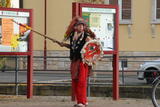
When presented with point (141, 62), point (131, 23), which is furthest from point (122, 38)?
point (141, 62)

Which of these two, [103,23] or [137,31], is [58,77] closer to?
[103,23]

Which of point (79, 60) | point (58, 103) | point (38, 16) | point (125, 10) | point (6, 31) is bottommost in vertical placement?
→ point (58, 103)

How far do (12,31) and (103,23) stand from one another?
6.02 ft

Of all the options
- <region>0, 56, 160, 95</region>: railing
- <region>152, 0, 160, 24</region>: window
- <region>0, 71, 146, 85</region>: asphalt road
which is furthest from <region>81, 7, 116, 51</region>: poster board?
<region>152, 0, 160, 24</region>: window

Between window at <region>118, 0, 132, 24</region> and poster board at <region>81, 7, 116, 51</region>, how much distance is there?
63.8 ft

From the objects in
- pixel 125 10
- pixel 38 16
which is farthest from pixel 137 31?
pixel 38 16

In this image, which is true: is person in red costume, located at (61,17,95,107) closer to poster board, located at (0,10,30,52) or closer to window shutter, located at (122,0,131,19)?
poster board, located at (0,10,30,52)

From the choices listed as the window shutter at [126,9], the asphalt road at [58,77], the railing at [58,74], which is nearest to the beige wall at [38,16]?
the window shutter at [126,9]

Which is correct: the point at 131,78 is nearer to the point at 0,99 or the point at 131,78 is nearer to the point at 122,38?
the point at 0,99

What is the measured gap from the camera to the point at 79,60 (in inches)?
369

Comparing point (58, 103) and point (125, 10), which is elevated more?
point (125, 10)

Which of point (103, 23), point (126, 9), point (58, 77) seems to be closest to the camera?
point (103, 23)

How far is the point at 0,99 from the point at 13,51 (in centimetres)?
110

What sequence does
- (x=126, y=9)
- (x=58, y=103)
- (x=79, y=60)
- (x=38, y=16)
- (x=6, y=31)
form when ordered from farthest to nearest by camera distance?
(x=38, y=16), (x=126, y=9), (x=6, y=31), (x=58, y=103), (x=79, y=60)
